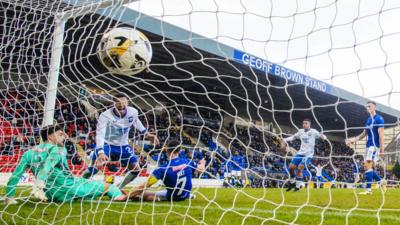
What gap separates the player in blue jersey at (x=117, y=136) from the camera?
17.4 ft

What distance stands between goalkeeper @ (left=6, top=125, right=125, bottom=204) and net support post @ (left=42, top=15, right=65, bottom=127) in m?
0.49

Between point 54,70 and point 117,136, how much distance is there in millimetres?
1236

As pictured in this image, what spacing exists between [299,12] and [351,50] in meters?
0.50

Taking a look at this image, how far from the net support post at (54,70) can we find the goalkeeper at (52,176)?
1.59 feet

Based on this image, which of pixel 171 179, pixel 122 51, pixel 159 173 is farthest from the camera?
pixel 171 179

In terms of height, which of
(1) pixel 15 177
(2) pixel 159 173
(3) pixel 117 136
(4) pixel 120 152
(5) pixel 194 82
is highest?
(5) pixel 194 82

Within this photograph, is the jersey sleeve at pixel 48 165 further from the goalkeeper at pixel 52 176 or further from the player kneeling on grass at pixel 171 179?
the player kneeling on grass at pixel 171 179

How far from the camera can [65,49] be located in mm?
6008

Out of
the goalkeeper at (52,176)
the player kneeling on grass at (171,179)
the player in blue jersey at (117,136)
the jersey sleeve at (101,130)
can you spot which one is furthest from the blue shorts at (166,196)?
the jersey sleeve at (101,130)

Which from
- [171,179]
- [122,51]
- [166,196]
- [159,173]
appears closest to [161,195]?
[166,196]

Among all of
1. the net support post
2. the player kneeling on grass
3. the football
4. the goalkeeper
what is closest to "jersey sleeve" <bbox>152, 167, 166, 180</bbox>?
the player kneeling on grass

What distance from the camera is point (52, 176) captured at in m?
4.48

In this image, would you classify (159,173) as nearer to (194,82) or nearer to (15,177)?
(194,82)

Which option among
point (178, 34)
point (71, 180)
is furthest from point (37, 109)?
point (178, 34)
